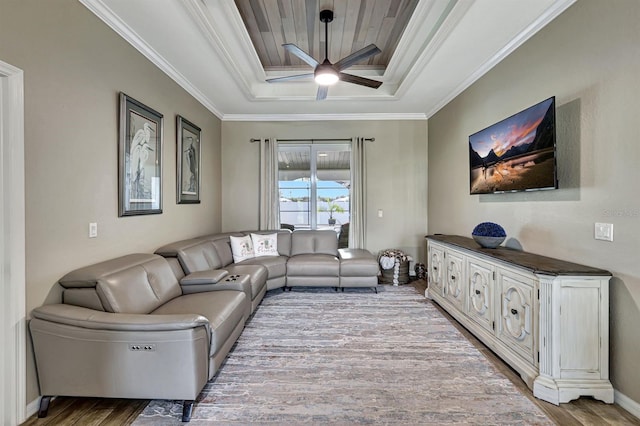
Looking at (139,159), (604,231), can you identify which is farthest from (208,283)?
(604,231)

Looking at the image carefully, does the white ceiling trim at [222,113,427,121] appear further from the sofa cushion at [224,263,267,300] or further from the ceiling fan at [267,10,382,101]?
the sofa cushion at [224,263,267,300]

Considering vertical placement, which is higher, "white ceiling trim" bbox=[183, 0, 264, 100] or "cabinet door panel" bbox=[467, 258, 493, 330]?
"white ceiling trim" bbox=[183, 0, 264, 100]

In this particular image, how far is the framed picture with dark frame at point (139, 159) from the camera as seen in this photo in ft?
8.98

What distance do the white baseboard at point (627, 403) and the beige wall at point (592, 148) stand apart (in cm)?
3

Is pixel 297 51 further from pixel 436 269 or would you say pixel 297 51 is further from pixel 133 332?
pixel 436 269

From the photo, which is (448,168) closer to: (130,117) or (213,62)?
(213,62)

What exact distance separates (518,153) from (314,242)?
325 cm

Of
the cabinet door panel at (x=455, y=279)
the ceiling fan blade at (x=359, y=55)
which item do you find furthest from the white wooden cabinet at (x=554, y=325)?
the ceiling fan blade at (x=359, y=55)

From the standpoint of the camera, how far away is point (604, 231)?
2.05 metres

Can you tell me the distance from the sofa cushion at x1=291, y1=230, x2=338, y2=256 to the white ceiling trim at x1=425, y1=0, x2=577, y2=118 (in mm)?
2931

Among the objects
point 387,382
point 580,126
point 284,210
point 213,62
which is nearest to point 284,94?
point 213,62

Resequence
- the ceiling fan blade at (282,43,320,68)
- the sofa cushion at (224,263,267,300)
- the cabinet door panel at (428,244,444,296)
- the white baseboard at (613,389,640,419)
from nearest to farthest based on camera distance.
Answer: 1. the white baseboard at (613,389,640,419)
2. the ceiling fan blade at (282,43,320,68)
3. the sofa cushion at (224,263,267,300)
4. the cabinet door panel at (428,244,444,296)

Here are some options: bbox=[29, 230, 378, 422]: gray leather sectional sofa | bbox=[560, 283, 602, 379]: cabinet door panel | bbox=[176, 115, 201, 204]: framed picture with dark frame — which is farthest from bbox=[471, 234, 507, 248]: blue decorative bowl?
bbox=[176, 115, 201, 204]: framed picture with dark frame

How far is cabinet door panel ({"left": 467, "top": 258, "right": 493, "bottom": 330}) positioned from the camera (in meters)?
2.71
